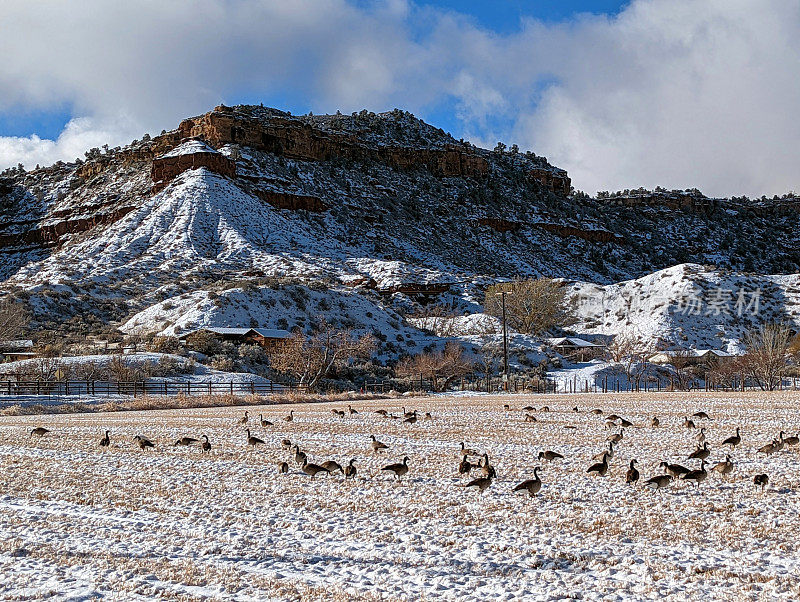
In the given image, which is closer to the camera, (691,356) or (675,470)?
(675,470)

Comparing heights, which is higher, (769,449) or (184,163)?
(184,163)

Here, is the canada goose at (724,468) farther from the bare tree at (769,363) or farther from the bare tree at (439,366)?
the bare tree at (439,366)

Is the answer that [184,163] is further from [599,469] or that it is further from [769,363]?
[599,469]

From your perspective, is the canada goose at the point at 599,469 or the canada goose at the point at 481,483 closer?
the canada goose at the point at 481,483

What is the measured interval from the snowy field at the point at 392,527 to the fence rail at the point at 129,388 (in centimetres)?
2338

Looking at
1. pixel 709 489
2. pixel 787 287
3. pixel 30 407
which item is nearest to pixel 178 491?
pixel 709 489

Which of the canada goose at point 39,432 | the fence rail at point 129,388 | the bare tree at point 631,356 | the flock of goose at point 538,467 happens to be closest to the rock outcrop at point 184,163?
the bare tree at point 631,356

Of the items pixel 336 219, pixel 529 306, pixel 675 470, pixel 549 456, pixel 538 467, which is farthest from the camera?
pixel 336 219

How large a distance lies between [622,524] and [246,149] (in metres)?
120

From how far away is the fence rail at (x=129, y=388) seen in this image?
125 ft

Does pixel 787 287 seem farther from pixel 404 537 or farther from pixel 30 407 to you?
pixel 404 537

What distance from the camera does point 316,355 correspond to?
4853cm

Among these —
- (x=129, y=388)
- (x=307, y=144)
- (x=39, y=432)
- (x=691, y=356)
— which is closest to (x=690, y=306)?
(x=691, y=356)

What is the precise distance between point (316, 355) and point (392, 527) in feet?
129
